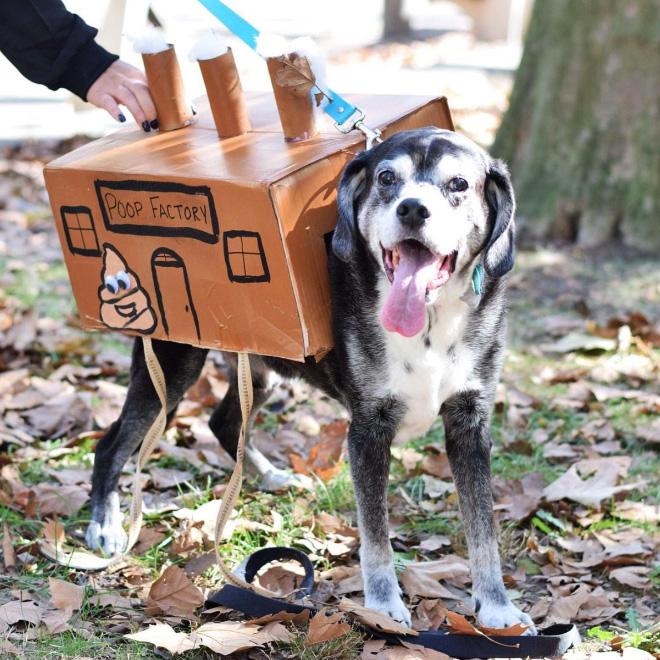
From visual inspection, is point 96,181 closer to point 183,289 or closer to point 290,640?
point 183,289

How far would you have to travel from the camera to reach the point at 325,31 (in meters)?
16.9

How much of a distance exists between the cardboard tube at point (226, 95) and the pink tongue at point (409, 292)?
2.78 ft

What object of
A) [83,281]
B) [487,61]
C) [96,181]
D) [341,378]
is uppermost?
[96,181]

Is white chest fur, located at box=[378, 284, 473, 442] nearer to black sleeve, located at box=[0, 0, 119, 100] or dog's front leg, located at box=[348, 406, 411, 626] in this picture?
dog's front leg, located at box=[348, 406, 411, 626]

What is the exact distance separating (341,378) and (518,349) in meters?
2.36

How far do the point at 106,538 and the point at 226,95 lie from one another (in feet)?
5.71

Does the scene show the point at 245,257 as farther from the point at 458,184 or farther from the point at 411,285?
the point at 458,184

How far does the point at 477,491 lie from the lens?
3064mm

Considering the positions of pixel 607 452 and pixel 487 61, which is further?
pixel 487 61

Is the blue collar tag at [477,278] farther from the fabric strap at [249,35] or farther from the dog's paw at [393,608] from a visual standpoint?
the dog's paw at [393,608]

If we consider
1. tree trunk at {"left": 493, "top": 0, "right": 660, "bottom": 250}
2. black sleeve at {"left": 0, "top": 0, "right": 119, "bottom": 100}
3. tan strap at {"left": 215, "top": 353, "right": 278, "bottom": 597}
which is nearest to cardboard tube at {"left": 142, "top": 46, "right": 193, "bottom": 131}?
black sleeve at {"left": 0, "top": 0, "right": 119, "bottom": 100}

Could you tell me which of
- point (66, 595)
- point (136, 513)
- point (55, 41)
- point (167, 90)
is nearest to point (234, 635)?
point (66, 595)

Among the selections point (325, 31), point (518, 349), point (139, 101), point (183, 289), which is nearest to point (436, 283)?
point (183, 289)

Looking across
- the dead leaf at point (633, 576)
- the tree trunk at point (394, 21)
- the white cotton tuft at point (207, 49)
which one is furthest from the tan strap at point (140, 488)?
the tree trunk at point (394, 21)
